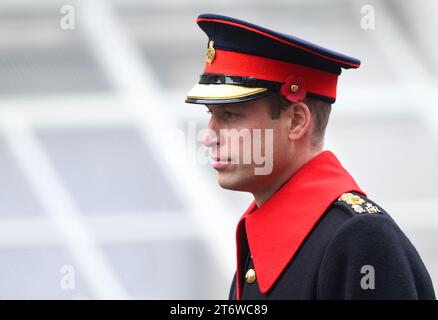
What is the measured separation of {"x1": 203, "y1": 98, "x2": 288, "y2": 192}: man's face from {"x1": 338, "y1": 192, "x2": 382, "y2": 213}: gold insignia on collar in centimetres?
15

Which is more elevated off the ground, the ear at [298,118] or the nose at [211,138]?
the ear at [298,118]

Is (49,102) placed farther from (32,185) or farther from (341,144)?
(341,144)

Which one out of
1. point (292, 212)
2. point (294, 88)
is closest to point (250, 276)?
point (292, 212)

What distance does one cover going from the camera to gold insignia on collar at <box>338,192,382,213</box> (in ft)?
5.34

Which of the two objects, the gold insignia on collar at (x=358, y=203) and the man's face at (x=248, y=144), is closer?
the gold insignia on collar at (x=358, y=203)

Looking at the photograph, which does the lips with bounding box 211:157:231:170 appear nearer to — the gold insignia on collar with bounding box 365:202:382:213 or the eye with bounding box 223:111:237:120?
the eye with bounding box 223:111:237:120

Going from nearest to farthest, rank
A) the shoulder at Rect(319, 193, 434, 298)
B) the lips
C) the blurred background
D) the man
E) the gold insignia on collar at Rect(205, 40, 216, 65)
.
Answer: the shoulder at Rect(319, 193, 434, 298) < the man < the lips < the gold insignia on collar at Rect(205, 40, 216, 65) < the blurred background

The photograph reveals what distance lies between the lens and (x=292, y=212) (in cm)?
173

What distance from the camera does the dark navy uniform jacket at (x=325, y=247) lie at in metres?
1.55

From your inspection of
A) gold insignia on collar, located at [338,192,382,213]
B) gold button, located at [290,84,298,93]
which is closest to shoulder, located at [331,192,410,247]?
gold insignia on collar, located at [338,192,382,213]

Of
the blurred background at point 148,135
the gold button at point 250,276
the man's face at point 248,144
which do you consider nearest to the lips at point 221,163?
the man's face at point 248,144

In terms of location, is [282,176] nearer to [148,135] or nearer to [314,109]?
[314,109]

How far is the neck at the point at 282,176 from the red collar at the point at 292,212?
0.04 feet

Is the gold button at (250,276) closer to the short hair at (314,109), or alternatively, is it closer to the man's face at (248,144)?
the man's face at (248,144)
